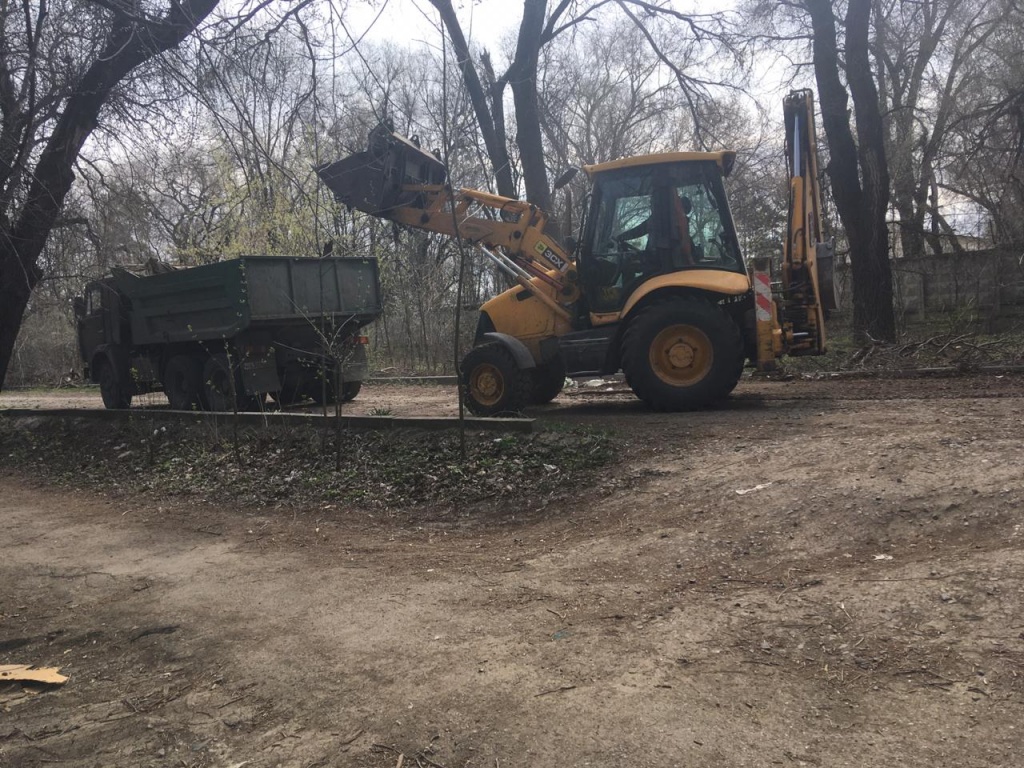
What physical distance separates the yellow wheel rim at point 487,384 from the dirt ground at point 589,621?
109 inches

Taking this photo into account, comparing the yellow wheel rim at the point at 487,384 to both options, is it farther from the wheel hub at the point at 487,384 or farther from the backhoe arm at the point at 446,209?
the backhoe arm at the point at 446,209

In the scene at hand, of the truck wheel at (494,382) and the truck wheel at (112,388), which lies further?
the truck wheel at (112,388)

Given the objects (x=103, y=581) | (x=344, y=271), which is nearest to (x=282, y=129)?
(x=103, y=581)

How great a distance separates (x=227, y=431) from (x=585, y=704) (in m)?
7.17

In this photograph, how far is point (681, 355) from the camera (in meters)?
8.83

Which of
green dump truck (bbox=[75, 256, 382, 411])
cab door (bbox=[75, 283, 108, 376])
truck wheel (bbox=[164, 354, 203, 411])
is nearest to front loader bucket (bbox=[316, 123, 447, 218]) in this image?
green dump truck (bbox=[75, 256, 382, 411])

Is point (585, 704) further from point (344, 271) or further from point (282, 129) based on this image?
point (344, 271)

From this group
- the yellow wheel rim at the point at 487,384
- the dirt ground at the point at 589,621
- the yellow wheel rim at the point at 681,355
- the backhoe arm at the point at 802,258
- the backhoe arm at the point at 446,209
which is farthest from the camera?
the backhoe arm at the point at 446,209

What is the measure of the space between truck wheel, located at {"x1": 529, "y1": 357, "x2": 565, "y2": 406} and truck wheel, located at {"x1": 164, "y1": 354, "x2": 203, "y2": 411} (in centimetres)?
594

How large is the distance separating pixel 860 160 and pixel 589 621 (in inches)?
531

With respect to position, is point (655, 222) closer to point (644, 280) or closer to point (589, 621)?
point (644, 280)

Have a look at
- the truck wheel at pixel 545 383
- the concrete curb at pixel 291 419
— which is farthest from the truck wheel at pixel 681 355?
the concrete curb at pixel 291 419

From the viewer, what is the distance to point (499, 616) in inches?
167

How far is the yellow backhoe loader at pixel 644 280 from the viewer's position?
8.77 metres
